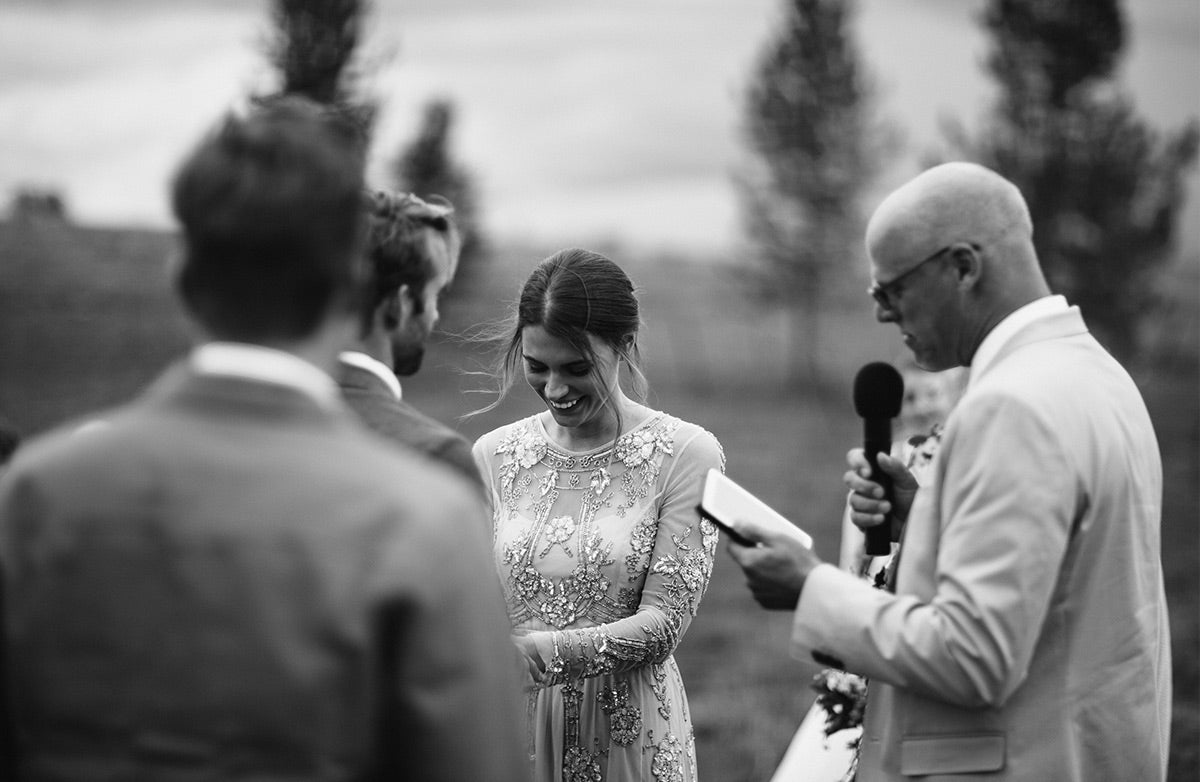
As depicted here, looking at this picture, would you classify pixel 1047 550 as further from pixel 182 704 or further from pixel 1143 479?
pixel 182 704

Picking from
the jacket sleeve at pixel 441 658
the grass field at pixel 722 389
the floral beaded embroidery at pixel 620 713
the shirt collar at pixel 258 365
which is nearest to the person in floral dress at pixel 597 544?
the floral beaded embroidery at pixel 620 713

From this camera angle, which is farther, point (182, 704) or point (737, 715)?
point (737, 715)

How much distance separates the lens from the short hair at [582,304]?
4.16m

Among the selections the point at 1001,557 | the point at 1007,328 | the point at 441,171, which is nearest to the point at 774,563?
the point at 1001,557

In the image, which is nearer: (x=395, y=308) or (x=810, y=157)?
(x=395, y=308)

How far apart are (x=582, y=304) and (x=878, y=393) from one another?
4.18 ft

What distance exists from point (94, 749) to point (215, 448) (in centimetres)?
46

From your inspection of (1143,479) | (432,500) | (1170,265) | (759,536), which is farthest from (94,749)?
(1170,265)

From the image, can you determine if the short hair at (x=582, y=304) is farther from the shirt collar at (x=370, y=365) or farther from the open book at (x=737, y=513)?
the shirt collar at (x=370, y=365)

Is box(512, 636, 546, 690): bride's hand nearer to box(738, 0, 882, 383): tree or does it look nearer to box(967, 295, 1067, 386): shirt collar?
box(967, 295, 1067, 386): shirt collar

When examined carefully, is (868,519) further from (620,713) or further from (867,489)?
(620,713)

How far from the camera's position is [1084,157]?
34312 millimetres

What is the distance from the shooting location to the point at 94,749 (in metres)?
1.64

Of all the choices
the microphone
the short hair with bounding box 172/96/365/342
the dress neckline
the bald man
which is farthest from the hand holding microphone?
the short hair with bounding box 172/96/365/342
